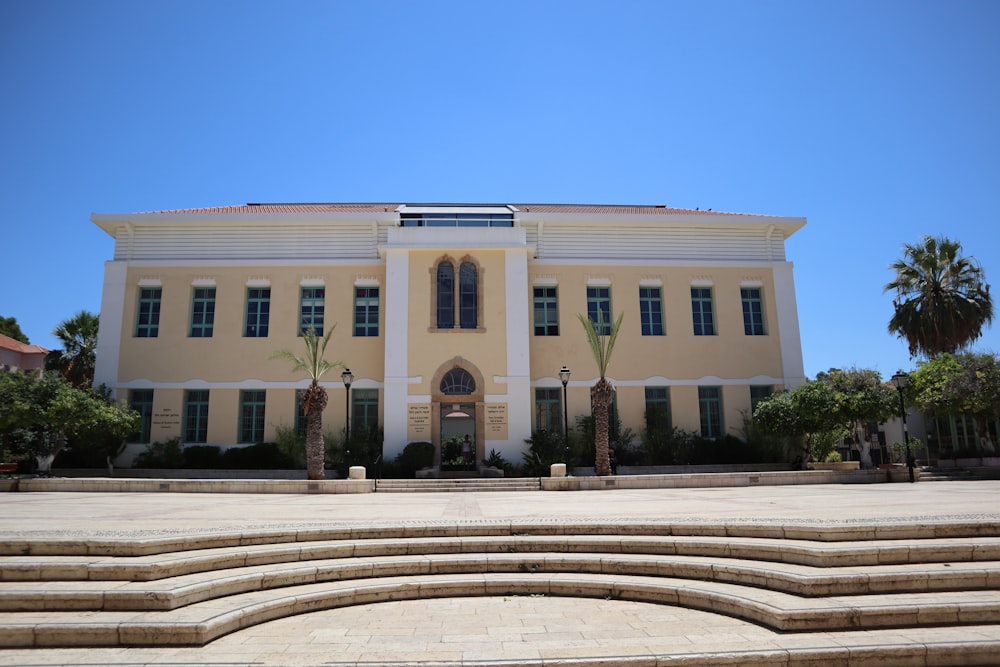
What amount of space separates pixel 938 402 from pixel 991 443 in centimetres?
374

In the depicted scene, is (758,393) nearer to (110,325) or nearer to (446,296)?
(446,296)

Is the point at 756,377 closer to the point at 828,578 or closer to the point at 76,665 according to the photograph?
the point at 828,578

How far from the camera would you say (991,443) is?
2520 cm

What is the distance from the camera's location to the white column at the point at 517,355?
24500mm

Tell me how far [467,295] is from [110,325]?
1400 centimetres

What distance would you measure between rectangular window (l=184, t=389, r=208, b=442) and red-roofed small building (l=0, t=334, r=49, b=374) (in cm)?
2256

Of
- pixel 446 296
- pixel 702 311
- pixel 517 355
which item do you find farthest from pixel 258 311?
pixel 702 311

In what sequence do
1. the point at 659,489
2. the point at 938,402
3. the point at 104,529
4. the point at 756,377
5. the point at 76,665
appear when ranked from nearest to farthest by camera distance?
1. the point at 76,665
2. the point at 104,529
3. the point at 659,489
4. the point at 938,402
5. the point at 756,377

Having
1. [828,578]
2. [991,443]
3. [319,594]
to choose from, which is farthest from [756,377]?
[319,594]

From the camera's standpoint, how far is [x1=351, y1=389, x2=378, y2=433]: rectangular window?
82.9ft

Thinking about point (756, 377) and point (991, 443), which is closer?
point (991, 443)

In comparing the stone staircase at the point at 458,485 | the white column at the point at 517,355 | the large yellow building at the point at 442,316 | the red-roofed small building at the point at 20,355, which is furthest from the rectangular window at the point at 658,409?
the red-roofed small building at the point at 20,355

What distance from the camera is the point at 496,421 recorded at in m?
24.6

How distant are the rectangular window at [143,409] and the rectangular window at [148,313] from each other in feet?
7.46
